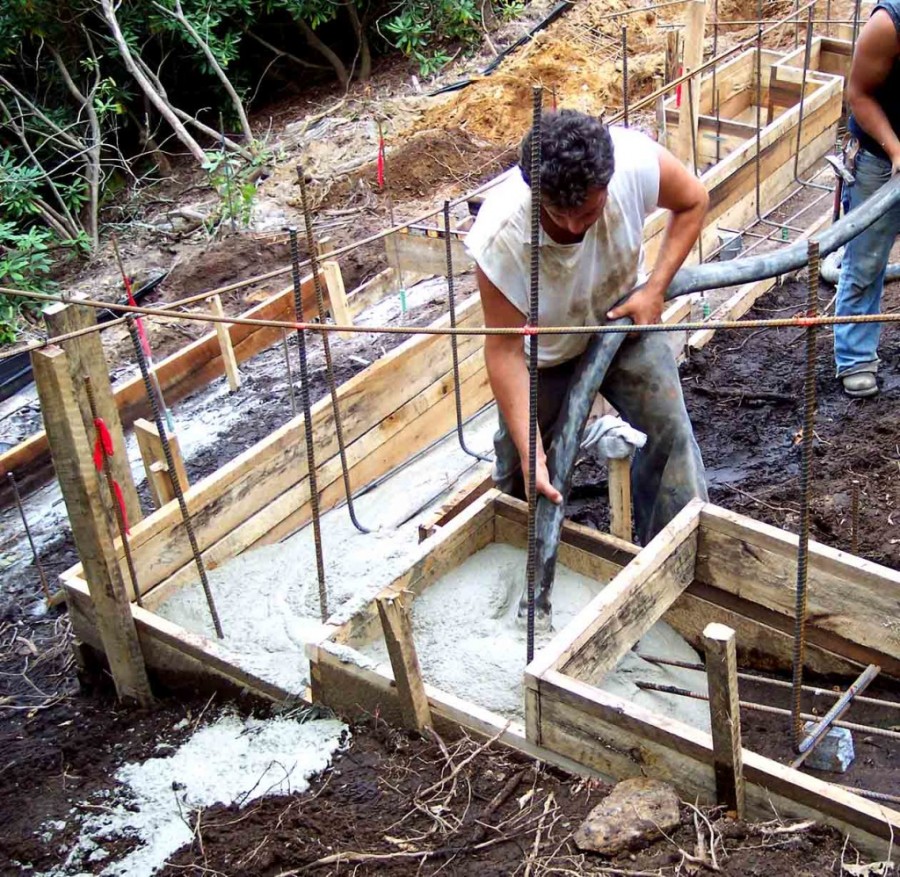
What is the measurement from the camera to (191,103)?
1342cm

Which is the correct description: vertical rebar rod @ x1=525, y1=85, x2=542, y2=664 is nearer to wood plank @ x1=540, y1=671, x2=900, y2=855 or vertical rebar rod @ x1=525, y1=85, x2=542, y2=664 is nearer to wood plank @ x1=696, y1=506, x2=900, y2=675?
wood plank @ x1=540, y1=671, x2=900, y2=855

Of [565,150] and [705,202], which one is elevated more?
[565,150]

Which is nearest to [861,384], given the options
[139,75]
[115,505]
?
[115,505]

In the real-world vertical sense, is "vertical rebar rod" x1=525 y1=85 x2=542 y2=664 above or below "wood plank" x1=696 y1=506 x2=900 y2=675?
above

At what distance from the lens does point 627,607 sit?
9.70 feet

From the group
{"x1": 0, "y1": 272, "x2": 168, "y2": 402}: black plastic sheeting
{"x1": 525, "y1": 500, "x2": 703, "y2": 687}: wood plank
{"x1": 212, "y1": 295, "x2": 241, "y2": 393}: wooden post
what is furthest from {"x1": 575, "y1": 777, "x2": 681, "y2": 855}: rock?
{"x1": 0, "y1": 272, "x2": 168, "y2": 402}: black plastic sheeting

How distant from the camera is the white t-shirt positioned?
312 cm

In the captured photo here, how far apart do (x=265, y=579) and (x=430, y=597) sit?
42.2 inches

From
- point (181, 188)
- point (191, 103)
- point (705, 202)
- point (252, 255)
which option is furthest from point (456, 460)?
point (191, 103)

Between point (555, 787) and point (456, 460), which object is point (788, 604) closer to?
point (555, 787)

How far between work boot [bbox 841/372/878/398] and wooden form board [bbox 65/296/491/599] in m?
1.83

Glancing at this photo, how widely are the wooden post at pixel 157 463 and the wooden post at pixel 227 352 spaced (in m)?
1.91

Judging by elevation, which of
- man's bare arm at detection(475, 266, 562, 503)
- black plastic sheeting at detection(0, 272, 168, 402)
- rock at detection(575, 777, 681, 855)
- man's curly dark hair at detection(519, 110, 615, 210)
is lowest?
black plastic sheeting at detection(0, 272, 168, 402)

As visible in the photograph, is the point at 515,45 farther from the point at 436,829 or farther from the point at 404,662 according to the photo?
the point at 436,829
